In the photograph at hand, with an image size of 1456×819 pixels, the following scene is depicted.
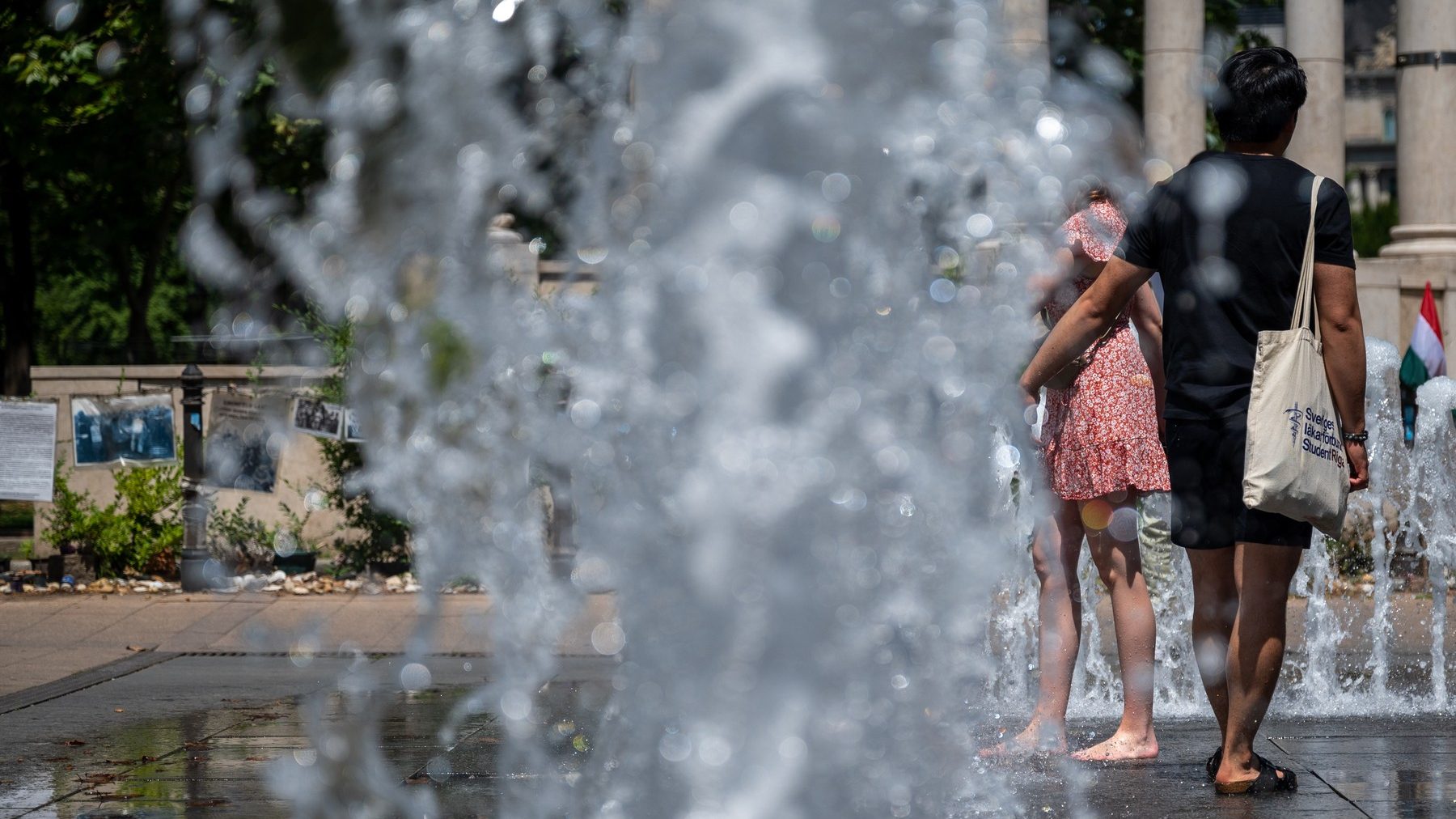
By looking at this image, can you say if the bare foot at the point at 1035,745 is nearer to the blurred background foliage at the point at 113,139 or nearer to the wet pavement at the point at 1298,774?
the wet pavement at the point at 1298,774

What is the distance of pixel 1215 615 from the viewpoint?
4.91 metres

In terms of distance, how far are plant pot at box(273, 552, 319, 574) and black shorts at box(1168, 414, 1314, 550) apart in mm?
8684

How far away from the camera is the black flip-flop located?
470 centimetres

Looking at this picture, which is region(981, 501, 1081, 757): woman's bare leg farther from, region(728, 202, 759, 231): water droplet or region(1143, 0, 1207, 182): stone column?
region(1143, 0, 1207, 182): stone column

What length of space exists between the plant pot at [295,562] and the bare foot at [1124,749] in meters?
8.23

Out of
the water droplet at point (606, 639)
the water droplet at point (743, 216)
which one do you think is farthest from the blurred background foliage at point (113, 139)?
the water droplet at point (743, 216)

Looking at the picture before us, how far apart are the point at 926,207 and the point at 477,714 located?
3.12 meters

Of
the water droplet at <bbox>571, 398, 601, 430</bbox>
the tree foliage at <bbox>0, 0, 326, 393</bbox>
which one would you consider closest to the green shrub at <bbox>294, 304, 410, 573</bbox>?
the tree foliage at <bbox>0, 0, 326, 393</bbox>

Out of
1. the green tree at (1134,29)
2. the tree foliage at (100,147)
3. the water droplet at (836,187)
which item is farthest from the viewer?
the green tree at (1134,29)

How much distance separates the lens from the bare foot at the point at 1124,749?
522cm

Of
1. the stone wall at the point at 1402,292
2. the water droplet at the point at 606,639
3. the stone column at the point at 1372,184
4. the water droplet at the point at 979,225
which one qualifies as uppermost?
the stone column at the point at 1372,184

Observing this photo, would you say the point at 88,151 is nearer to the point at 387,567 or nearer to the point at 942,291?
the point at 387,567

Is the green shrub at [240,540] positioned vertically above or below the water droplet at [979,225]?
below

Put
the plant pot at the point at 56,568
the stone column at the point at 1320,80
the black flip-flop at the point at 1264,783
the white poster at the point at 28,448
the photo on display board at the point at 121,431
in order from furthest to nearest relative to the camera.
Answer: the stone column at the point at 1320,80, the photo on display board at the point at 121,431, the white poster at the point at 28,448, the plant pot at the point at 56,568, the black flip-flop at the point at 1264,783
